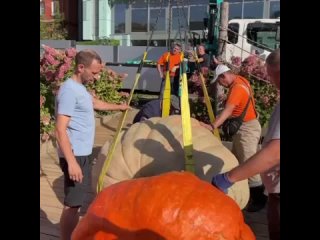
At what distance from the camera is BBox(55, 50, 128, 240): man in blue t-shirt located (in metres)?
3.23

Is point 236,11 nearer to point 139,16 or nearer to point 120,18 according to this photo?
point 139,16

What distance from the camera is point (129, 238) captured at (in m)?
2.16

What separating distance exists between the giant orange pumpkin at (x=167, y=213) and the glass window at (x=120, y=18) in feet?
85.0

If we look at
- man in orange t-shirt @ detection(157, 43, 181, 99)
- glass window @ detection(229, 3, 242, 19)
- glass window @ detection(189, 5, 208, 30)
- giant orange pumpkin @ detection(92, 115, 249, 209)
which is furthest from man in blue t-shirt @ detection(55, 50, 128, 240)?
glass window @ detection(229, 3, 242, 19)

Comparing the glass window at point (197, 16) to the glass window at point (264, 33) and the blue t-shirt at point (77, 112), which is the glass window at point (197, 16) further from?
the blue t-shirt at point (77, 112)

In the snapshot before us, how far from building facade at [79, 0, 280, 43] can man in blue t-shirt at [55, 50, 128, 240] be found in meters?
17.1

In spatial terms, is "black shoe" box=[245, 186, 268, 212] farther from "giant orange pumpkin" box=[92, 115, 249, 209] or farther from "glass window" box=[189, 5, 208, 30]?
"glass window" box=[189, 5, 208, 30]

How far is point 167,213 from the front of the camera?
2139 mm

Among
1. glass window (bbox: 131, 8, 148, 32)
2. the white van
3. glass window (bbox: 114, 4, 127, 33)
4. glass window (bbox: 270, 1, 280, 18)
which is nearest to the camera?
the white van

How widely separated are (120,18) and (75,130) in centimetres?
2565
